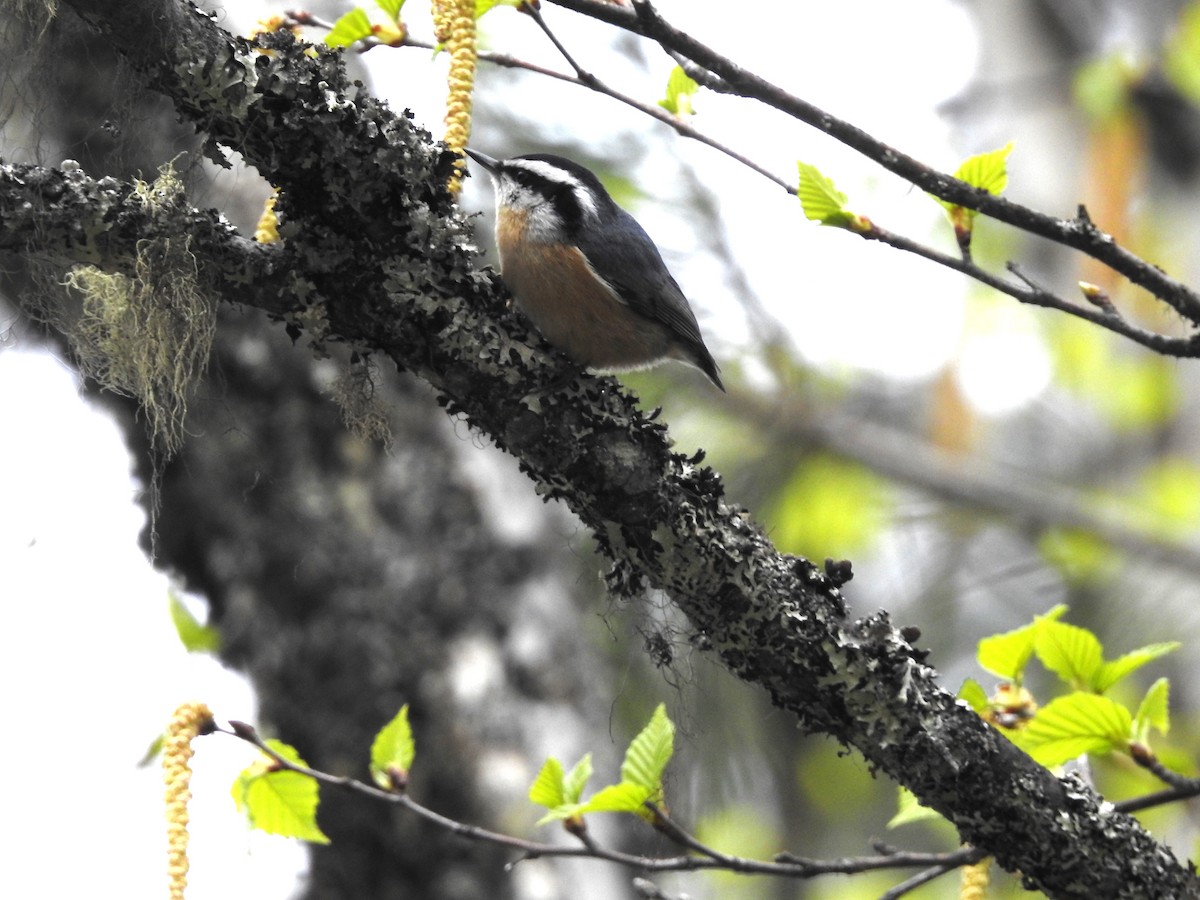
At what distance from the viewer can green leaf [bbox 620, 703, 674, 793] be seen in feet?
6.35

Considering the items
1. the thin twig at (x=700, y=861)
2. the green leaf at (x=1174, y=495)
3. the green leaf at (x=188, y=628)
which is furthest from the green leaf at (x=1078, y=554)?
the green leaf at (x=188, y=628)

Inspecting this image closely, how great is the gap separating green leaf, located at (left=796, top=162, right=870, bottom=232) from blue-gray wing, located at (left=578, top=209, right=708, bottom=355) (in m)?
0.69

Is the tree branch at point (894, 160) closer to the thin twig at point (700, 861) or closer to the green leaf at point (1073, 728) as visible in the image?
the green leaf at point (1073, 728)

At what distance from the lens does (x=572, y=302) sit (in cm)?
234

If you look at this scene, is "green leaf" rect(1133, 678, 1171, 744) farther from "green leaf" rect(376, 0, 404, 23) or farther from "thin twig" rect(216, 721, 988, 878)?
"green leaf" rect(376, 0, 404, 23)

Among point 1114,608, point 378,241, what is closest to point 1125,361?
point 1114,608

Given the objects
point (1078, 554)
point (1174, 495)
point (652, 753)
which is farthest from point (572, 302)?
point (1174, 495)

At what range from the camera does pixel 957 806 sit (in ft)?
5.90

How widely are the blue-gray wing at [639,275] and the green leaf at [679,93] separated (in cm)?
53

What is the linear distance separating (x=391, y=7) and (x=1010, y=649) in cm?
142

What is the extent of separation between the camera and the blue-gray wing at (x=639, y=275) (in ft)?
8.47

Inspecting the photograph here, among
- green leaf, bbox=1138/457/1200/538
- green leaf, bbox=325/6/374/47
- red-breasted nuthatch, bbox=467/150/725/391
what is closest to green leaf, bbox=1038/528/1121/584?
green leaf, bbox=1138/457/1200/538

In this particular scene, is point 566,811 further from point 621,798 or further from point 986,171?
point 986,171

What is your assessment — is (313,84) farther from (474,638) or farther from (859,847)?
(859,847)
